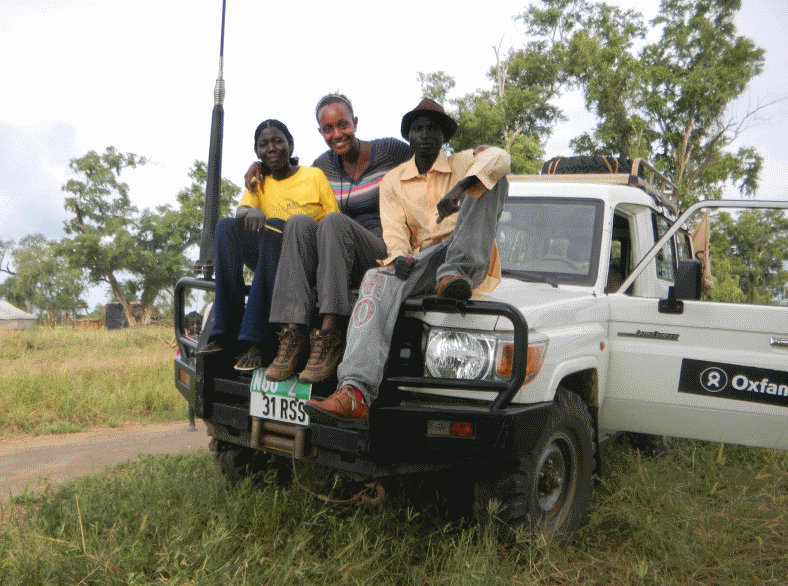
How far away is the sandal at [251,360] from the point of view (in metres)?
3.25

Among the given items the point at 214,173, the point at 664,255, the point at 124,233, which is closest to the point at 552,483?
the point at 664,255

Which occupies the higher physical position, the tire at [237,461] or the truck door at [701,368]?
the truck door at [701,368]

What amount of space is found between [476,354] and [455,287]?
0.98 ft

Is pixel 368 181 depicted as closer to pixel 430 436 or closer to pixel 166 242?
pixel 430 436

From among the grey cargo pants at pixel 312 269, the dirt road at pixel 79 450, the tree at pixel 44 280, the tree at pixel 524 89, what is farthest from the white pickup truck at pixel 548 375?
the tree at pixel 44 280

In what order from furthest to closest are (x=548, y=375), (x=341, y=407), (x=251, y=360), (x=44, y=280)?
1. (x=44, y=280)
2. (x=251, y=360)
3. (x=548, y=375)
4. (x=341, y=407)

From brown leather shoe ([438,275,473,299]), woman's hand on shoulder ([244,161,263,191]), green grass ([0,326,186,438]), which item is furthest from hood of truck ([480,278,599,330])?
green grass ([0,326,186,438])

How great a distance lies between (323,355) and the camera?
118 inches

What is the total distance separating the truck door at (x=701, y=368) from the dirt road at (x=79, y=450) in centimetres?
343

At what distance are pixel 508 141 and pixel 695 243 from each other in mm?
17954

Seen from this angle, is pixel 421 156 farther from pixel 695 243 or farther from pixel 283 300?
pixel 695 243

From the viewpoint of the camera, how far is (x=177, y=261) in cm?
Result: 4003

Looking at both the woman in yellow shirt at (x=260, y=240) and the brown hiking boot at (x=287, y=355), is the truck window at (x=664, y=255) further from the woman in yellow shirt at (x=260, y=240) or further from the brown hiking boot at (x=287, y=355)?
the brown hiking boot at (x=287, y=355)

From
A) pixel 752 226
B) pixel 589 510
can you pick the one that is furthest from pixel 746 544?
pixel 752 226
